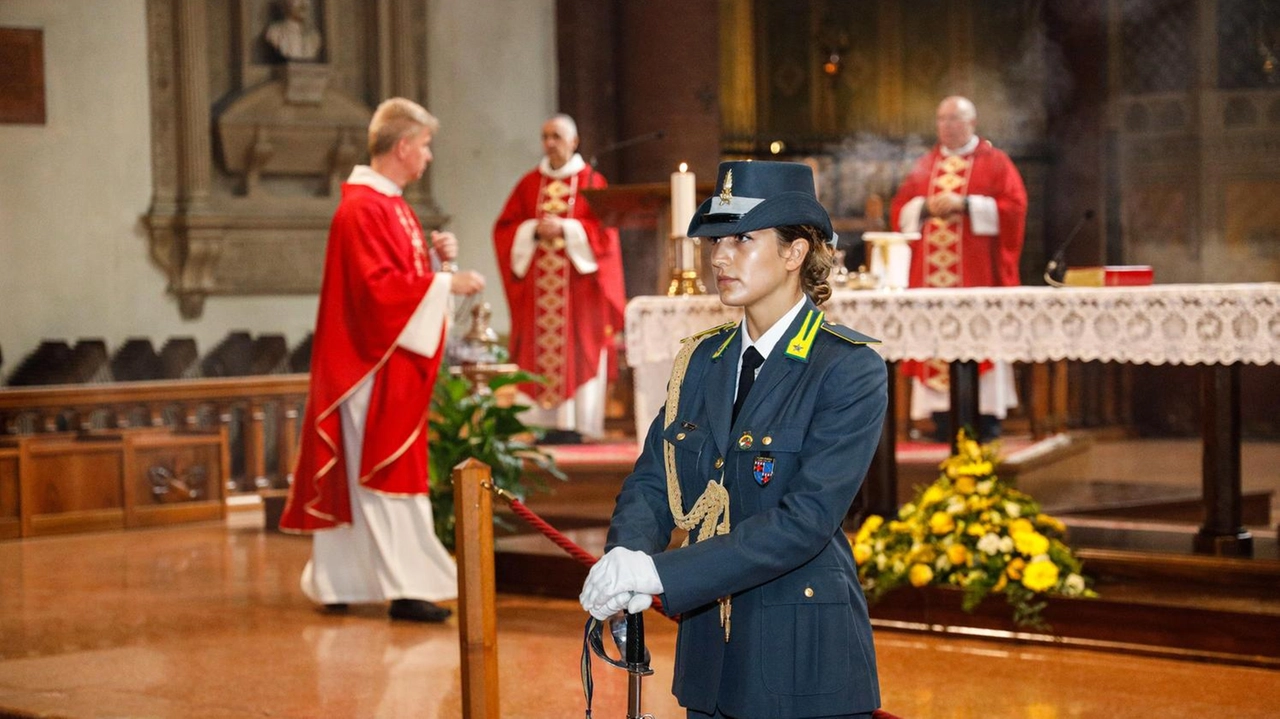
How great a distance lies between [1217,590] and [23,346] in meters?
7.06

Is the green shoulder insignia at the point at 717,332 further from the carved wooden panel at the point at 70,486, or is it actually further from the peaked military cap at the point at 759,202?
the carved wooden panel at the point at 70,486

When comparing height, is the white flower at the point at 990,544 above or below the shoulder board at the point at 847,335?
below

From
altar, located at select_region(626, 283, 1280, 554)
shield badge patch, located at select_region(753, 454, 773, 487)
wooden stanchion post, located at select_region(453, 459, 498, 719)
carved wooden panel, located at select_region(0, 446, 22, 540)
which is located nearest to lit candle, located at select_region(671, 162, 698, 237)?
altar, located at select_region(626, 283, 1280, 554)

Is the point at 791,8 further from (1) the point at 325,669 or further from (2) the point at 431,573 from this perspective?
(1) the point at 325,669

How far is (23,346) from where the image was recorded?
31.5 ft

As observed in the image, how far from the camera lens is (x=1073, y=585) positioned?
5098 millimetres

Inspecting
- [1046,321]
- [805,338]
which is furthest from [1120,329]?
[805,338]

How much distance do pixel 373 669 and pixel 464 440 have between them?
5.28 ft

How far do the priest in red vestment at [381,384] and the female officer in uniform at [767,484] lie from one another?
3.19m

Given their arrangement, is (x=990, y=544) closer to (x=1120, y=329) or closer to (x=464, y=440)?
(x=1120, y=329)

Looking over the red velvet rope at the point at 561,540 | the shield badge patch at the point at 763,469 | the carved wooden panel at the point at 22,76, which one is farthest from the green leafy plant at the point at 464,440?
the carved wooden panel at the point at 22,76

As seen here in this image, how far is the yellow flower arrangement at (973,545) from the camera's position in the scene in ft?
16.7

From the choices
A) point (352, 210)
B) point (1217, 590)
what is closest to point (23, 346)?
point (352, 210)

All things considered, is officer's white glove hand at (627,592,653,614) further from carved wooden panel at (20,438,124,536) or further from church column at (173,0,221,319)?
church column at (173,0,221,319)
